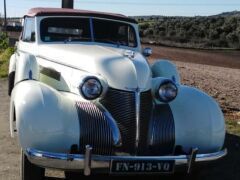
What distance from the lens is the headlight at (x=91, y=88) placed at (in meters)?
5.27

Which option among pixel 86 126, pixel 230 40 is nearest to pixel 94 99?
pixel 86 126

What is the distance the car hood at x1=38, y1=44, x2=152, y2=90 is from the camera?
5.32 metres

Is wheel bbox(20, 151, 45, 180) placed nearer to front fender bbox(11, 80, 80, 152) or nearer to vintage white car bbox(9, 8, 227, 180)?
vintage white car bbox(9, 8, 227, 180)

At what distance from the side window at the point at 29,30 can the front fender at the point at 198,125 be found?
2516mm

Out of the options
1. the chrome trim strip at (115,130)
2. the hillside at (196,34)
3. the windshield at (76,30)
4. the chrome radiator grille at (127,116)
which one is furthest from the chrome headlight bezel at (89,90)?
the hillside at (196,34)

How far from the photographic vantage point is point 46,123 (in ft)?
16.5

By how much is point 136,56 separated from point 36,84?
3.91 feet

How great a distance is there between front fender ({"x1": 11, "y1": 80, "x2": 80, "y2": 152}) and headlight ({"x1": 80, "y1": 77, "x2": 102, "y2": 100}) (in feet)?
0.66

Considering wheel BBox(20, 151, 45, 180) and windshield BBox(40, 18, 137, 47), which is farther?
windshield BBox(40, 18, 137, 47)

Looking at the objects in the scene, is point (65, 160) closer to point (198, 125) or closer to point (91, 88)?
point (91, 88)

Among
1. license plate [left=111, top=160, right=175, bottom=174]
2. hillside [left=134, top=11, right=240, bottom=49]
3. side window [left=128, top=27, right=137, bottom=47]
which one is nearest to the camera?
license plate [left=111, top=160, right=175, bottom=174]

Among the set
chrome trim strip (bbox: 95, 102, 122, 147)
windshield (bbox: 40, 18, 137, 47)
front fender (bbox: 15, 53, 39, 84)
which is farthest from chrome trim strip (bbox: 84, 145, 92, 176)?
windshield (bbox: 40, 18, 137, 47)

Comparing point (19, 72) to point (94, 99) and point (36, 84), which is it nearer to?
point (36, 84)

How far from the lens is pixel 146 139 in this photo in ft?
17.4
